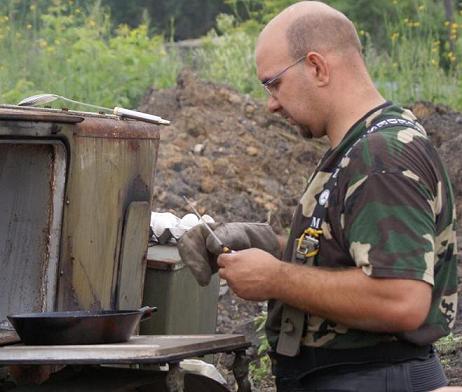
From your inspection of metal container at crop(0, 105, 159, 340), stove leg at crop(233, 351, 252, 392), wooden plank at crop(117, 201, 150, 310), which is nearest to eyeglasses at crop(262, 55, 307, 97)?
metal container at crop(0, 105, 159, 340)

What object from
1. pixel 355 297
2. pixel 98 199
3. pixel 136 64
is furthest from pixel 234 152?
pixel 355 297

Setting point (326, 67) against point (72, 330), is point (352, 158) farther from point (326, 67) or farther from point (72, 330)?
point (72, 330)

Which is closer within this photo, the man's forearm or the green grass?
the man's forearm

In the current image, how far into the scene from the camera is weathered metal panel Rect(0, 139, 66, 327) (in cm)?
448

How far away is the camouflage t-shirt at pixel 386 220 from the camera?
349 centimetres

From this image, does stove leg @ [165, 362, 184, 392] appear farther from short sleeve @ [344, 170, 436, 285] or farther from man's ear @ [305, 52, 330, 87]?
man's ear @ [305, 52, 330, 87]

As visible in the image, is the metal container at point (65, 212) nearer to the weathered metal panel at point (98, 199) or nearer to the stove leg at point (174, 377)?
the weathered metal panel at point (98, 199)

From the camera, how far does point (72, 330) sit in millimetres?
3967

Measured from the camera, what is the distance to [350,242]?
3.59 meters

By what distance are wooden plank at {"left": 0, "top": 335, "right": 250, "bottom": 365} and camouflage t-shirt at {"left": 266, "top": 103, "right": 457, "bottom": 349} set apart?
0.29 m

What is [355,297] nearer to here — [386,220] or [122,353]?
[386,220]

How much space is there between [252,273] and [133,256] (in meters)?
Answer: 1.33

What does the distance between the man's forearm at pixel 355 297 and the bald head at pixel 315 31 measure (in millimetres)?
661

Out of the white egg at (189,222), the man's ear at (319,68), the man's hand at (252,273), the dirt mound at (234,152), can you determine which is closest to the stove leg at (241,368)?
the man's hand at (252,273)
